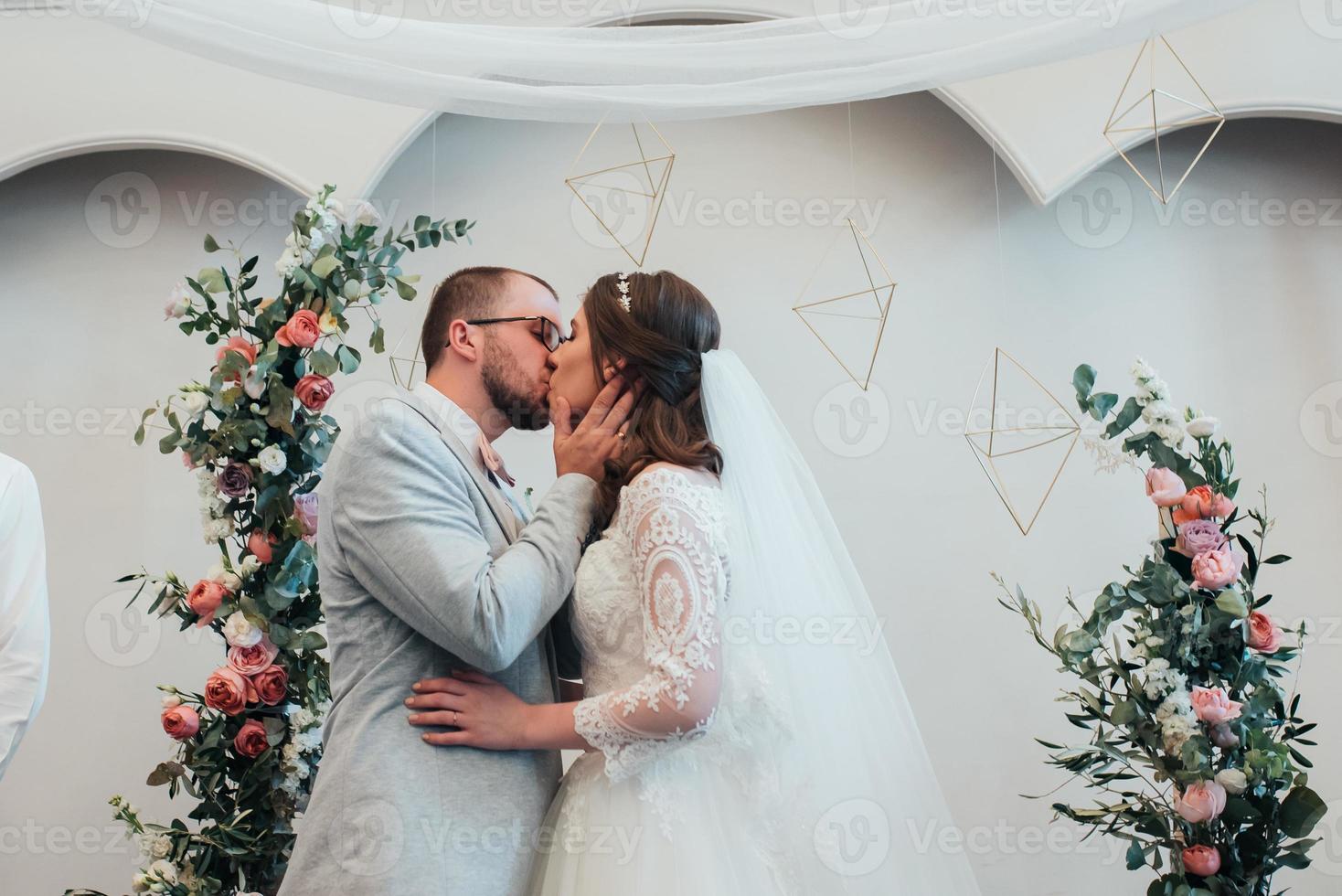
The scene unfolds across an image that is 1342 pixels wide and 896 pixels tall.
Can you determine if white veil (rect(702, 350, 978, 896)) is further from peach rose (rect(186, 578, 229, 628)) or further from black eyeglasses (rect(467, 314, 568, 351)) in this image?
peach rose (rect(186, 578, 229, 628))

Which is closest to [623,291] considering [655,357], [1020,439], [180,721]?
[655,357]

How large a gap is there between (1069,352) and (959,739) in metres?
1.30

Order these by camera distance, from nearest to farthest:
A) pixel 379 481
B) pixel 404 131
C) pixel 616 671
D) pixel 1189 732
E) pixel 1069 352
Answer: pixel 379 481, pixel 616 671, pixel 1189 732, pixel 404 131, pixel 1069 352

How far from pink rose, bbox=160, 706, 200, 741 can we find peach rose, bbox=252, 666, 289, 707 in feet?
0.57

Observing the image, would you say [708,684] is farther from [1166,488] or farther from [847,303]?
[847,303]

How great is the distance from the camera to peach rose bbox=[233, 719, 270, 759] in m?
2.65

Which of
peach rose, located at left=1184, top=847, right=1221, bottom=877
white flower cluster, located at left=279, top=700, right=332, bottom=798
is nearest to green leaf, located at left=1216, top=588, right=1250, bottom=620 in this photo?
peach rose, located at left=1184, top=847, right=1221, bottom=877

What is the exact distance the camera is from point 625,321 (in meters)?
2.12

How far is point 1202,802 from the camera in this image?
98.3 inches

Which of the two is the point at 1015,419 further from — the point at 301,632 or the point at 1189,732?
the point at 301,632

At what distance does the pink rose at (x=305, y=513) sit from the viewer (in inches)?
105

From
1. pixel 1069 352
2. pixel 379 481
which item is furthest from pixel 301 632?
pixel 1069 352

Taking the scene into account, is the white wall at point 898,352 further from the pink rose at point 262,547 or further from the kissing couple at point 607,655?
the kissing couple at point 607,655

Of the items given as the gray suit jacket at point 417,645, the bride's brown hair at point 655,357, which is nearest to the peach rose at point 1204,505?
the bride's brown hair at point 655,357
